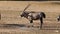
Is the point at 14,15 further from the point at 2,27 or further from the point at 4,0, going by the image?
the point at 4,0

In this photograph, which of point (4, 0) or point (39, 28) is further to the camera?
point (4, 0)

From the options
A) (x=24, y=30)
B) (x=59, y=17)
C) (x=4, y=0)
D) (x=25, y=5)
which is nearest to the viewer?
(x=24, y=30)

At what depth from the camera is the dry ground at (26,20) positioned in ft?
4.70

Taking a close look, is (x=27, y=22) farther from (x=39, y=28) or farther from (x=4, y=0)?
(x=4, y=0)

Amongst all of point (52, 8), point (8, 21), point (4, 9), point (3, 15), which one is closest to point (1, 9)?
point (4, 9)

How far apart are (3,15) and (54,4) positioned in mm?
607

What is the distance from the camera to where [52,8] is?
195 cm

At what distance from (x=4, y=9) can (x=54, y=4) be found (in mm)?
528

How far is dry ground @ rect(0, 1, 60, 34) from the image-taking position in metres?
1.43

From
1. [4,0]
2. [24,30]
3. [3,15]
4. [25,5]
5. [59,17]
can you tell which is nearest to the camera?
[24,30]

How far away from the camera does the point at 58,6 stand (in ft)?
6.56

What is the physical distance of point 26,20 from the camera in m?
1.58

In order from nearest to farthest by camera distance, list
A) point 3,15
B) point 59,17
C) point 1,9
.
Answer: point 59,17 → point 3,15 → point 1,9

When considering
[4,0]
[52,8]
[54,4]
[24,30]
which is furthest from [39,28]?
[4,0]
